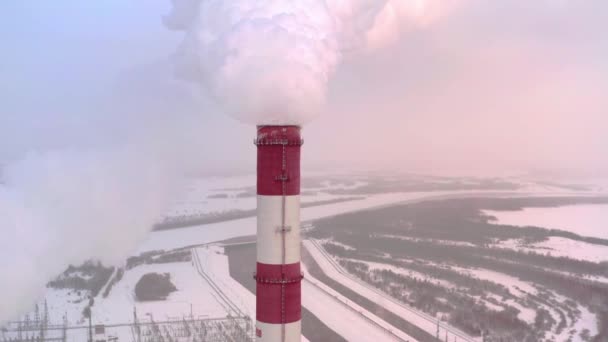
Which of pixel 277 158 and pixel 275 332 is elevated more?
pixel 277 158

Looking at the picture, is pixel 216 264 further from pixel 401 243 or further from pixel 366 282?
pixel 401 243

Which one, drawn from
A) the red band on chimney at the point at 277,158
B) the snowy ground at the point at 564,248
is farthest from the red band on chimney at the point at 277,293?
the snowy ground at the point at 564,248

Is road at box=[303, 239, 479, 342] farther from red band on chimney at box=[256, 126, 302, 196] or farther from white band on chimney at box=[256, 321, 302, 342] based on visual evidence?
red band on chimney at box=[256, 126, 302, 196]

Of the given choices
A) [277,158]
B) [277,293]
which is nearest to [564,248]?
[277,293]

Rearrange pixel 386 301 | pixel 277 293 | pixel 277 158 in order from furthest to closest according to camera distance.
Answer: pixel 386 301
pixel 277 293
pixel 277 158

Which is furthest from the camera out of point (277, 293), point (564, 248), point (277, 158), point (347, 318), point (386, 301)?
point (564, 248)

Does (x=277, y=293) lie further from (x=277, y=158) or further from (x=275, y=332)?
(x=277, y=158)

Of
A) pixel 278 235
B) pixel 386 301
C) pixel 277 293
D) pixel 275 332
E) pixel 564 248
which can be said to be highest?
pixel 278 235
